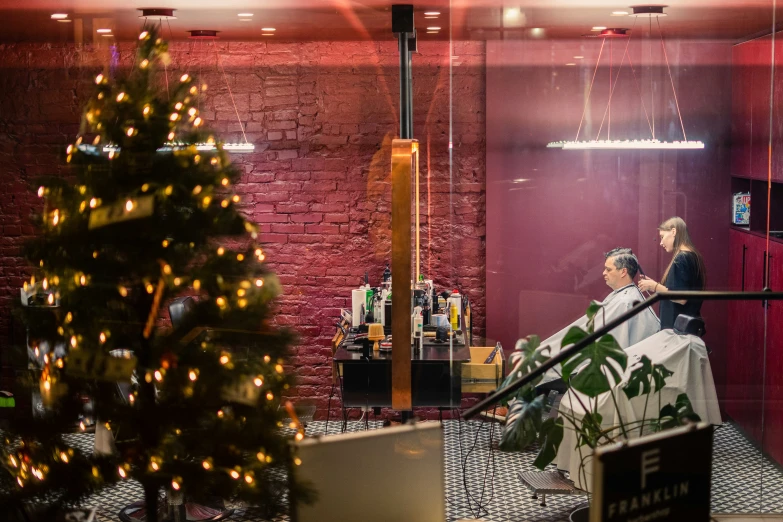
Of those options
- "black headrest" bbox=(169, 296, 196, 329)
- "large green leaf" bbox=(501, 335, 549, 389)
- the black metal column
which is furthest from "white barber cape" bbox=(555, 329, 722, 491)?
"black headrest" bbox=(169, 296, 196, 329)

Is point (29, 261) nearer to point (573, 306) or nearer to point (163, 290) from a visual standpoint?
point (163, 290)

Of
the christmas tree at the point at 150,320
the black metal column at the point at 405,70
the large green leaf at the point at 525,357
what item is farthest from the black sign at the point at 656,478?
the black metal column at the point at 405,70

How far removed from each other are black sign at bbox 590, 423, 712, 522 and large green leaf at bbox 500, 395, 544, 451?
1554 mm

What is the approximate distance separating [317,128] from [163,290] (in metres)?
1.73

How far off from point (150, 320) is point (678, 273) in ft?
8.48

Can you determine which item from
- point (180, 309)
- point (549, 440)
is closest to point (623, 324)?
point (549, 440)

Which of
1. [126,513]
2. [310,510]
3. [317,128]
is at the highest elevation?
[317,128]

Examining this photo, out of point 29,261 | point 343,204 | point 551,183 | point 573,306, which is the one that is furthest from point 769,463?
point 29,261

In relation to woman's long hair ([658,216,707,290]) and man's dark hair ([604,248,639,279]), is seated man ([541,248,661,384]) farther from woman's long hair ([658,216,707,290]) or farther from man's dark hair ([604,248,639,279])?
woman's long hair ([658,216,707,290])

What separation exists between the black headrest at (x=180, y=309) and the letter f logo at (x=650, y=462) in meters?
1.53

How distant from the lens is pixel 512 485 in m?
4.70

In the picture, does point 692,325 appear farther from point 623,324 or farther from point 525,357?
point 525,357

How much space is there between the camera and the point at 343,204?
462 cm

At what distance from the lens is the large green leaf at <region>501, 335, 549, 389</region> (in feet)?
14.4
